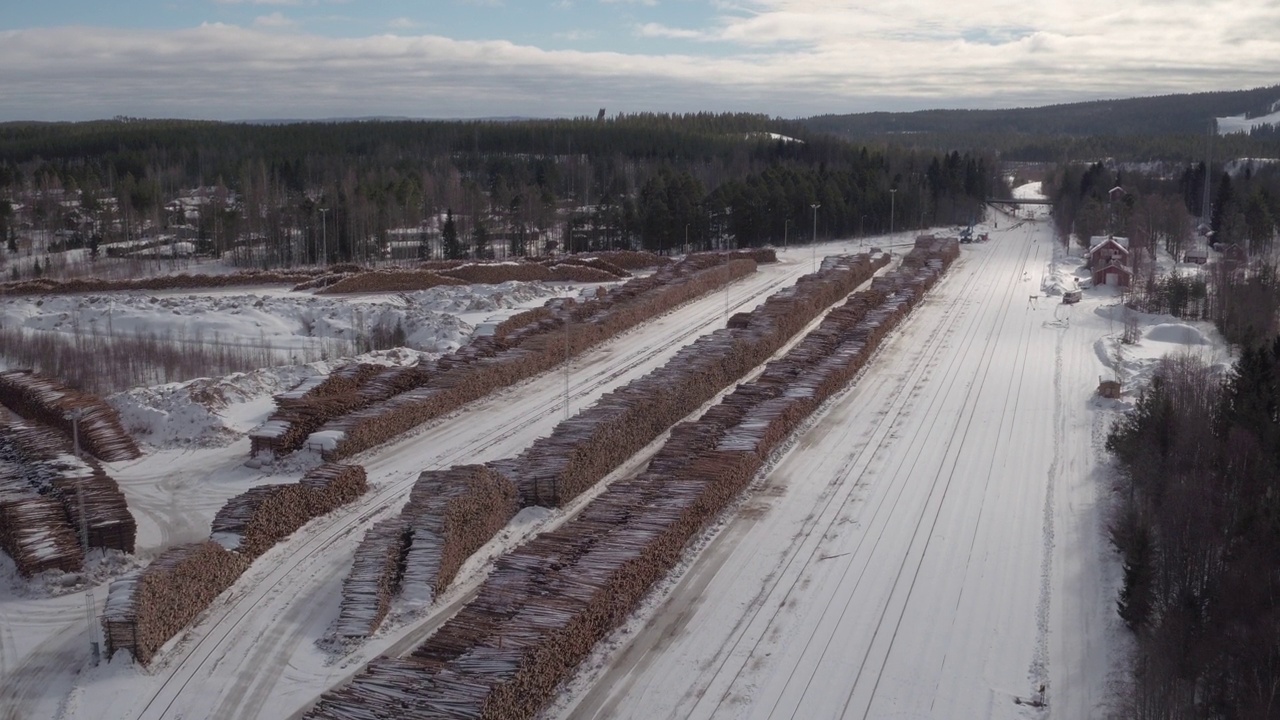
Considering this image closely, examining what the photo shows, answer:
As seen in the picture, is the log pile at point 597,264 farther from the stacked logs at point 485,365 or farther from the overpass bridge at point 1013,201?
the overpass bridge at point 1013,201

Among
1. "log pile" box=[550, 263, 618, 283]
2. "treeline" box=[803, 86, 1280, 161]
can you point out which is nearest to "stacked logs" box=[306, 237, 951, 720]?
"log pile" box=[550, 263, 618, 283]

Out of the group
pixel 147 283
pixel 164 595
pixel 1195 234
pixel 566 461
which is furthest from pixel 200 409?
pixel 1195 234

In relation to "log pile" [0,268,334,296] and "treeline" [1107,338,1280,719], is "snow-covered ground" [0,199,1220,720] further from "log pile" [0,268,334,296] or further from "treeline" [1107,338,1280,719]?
"log pile" [0,268,334,296]

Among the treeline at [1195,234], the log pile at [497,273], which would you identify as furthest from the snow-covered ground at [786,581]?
the log pile at [497,273]

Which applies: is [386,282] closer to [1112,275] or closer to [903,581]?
[1112,275]

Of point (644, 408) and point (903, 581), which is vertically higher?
point (644, 408)
